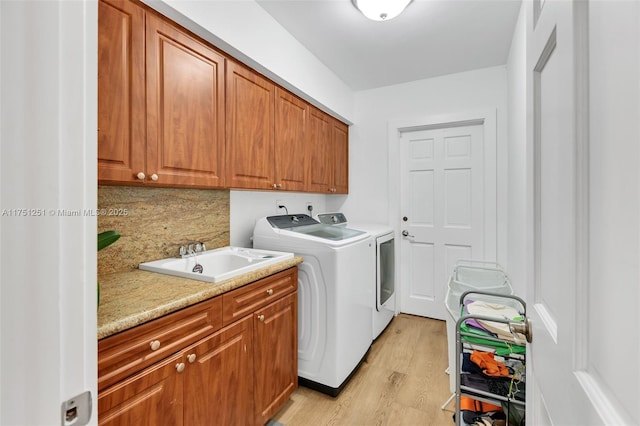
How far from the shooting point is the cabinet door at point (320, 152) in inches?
104

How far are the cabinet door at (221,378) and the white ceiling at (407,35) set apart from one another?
2018 mm

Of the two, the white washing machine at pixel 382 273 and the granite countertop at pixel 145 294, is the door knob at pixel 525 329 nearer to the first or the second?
the granite countertop at pixel 145 294

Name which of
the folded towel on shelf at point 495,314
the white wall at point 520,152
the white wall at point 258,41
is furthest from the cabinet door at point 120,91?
the white wall at point 520,152

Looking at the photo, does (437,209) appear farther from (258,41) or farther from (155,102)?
(155,102)

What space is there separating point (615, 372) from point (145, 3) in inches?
73.4

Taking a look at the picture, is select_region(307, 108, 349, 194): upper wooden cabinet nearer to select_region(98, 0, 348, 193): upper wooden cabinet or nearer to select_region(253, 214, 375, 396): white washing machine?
select_region(98, 0, 348, 193): upper wooden cabinet

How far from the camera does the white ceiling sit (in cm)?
195

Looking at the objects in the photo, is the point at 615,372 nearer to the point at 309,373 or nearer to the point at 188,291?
the point at 188,291

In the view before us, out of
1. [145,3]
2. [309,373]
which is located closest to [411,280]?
[309,373]

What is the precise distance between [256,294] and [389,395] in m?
1.21

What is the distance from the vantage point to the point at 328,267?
1912 millimetres

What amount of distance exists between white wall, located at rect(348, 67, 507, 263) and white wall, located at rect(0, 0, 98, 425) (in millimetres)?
3054

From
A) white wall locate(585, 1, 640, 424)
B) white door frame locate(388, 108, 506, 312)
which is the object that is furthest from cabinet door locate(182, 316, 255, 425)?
white door frame locate(388, 108, 506, 312)

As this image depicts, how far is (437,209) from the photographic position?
3135 mm
